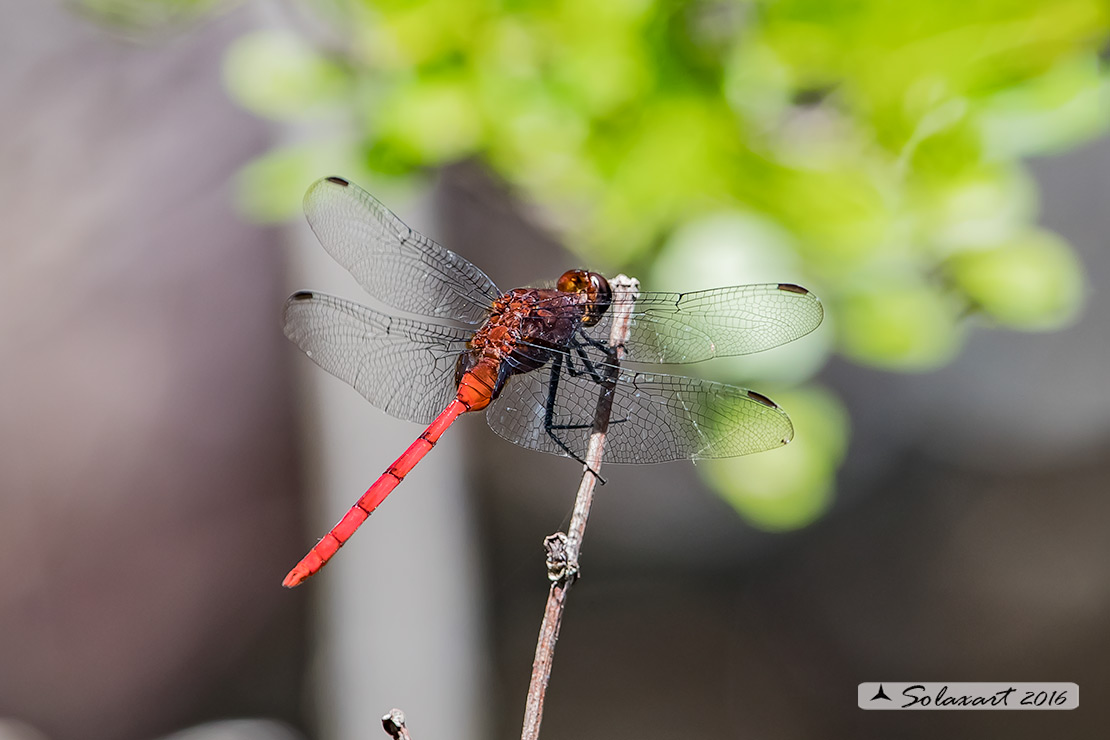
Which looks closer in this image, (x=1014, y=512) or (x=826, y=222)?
(x=826, y=222)

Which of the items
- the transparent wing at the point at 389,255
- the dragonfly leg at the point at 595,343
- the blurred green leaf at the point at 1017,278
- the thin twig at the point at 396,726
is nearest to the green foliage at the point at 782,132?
the blurred green leaf at the point at 1017,278

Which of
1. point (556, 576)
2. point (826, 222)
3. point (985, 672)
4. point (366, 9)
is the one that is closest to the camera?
point (556, 576)

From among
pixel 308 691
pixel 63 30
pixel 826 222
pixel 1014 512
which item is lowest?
pixel 308 691

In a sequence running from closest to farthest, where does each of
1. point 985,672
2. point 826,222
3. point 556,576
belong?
1. point 556,576
2. point 826,222
3. point 985,672

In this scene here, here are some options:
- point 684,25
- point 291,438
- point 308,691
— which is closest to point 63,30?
point 291,438

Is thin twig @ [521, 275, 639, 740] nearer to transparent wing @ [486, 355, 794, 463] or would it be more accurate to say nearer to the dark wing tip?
transparent wing @ [486, 355, 794, 463]

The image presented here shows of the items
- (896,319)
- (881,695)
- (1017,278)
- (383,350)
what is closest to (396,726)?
(383,350)

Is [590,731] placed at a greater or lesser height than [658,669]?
lesser

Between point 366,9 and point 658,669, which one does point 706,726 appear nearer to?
point 658,669
